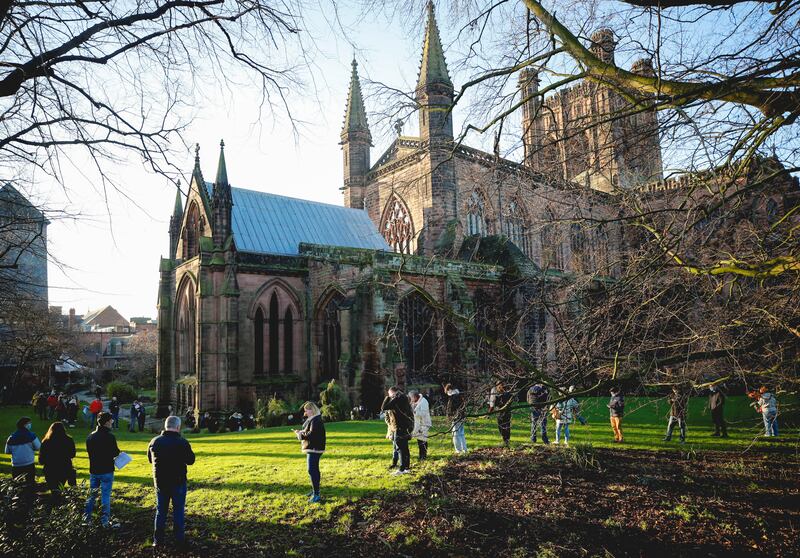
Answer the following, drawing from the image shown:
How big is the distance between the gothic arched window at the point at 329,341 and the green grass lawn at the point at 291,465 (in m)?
5.70

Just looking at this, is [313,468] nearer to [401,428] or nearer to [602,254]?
[401,428]

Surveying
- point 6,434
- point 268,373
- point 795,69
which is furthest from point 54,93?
point 6,434

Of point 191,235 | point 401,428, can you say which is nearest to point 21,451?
point 401,428

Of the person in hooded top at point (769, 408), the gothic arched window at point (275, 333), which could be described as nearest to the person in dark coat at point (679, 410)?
the person in hooded top at point (769, 408)

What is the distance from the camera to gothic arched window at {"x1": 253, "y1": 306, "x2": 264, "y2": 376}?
22812 mm

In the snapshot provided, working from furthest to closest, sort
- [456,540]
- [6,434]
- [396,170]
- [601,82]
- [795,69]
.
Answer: [396,170] < [6,434] < [456,540] < [601,82] < [795,69]

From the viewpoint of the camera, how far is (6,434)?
20031 millimetres

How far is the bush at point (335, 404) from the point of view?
706 inches

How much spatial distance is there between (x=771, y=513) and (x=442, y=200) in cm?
2152

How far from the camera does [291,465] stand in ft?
35.3

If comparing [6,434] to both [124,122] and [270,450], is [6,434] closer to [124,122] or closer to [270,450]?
[270,450]

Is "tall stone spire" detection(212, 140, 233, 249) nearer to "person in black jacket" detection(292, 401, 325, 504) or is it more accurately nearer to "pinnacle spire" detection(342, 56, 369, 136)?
"pinnacle spire" detection(342, 56, 369, 136)

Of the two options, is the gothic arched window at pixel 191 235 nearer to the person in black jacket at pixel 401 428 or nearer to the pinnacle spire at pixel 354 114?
the pinnacle spire at pixel 354 114

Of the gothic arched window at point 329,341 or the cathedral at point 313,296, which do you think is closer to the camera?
the cathedral at point 313,296
